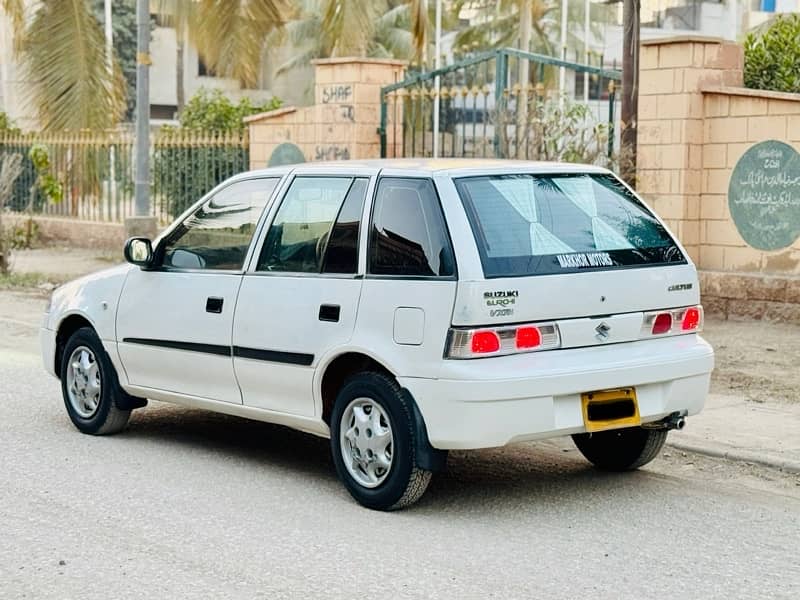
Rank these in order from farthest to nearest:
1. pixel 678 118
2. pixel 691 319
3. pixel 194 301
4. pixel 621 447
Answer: pixel 678 118, pixel 194 301, pixel 621 447, pixel 691 319

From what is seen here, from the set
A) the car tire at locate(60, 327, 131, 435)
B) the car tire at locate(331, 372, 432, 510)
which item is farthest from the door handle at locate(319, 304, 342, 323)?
the car tire at locate(60, 327, 131, 435)

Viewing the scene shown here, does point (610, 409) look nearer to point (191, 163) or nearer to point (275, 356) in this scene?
point (275, 356)

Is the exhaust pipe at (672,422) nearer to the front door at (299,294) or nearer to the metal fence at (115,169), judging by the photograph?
the front door at (299,294)

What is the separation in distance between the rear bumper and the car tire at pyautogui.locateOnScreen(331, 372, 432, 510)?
136mm

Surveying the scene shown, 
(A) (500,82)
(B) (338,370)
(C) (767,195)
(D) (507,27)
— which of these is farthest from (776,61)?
(D) (507,27)

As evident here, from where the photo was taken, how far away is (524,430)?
622 centimetres

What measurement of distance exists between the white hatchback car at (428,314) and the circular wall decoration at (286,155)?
10279mm

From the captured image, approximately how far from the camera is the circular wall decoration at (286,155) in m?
18.1

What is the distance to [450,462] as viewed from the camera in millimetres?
7754

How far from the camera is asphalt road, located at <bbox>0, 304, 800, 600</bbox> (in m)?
5.46

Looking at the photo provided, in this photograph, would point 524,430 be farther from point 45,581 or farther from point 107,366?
point 107,366

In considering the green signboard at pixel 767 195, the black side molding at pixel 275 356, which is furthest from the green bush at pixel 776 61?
the black side molding at pixel 275 356

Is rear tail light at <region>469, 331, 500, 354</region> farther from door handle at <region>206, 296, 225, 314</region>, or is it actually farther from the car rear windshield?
door handle at <region>206, 296, 225, 314</region>

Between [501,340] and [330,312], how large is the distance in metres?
0.99
